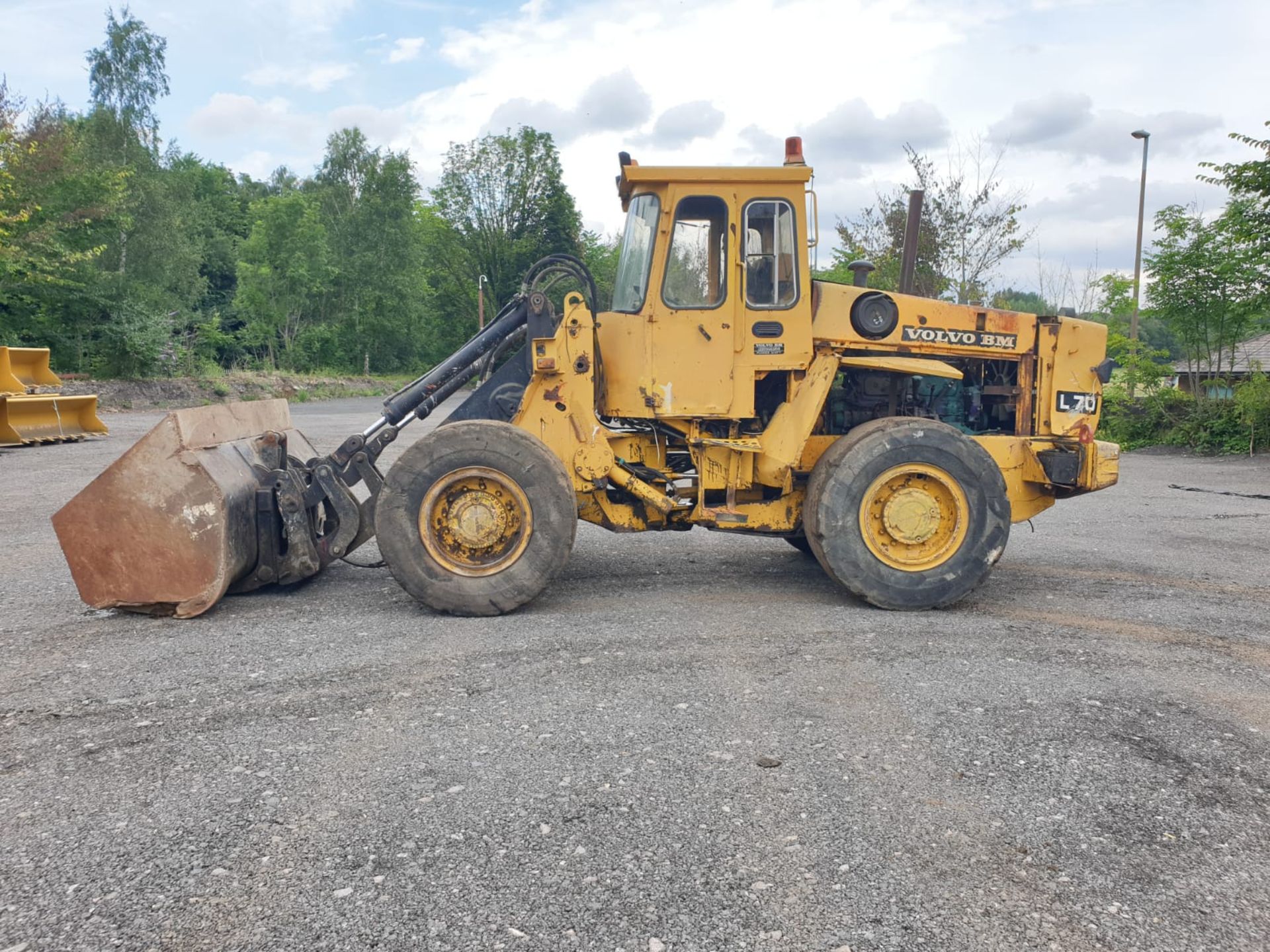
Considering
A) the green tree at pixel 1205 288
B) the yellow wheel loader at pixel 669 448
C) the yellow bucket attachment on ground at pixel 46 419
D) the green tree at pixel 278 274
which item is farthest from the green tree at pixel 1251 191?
the green tree at pixel 278 274

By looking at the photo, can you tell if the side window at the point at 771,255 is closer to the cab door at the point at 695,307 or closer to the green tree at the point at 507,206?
the cab door at the point at 695,307

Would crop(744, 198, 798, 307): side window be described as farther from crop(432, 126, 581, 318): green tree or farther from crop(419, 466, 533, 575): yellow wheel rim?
crop(432, 126, 581, 318): green tree

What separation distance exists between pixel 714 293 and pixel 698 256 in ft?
0.87

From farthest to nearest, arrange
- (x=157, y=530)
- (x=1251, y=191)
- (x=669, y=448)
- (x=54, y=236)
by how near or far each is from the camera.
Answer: (x=54, y=236)
(x=1251, y=191)
(x=669, y=448)
(x=157, y=530)

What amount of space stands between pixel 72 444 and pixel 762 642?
1649 centimetres

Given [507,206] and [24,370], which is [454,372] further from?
[507,206]

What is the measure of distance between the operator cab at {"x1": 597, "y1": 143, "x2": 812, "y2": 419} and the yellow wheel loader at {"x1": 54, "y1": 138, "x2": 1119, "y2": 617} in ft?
0.05

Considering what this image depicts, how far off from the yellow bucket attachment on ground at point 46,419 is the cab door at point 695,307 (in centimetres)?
1520

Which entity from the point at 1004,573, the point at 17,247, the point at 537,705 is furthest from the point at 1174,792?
the point at 17,247

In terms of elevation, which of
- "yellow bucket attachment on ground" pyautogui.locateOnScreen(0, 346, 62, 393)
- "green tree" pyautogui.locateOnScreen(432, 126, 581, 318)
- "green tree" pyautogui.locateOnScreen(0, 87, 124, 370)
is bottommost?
"yellow bucket attachment on ground" pyautogui.locateOnScreen(0, 346, 62, 393)

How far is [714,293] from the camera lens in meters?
5.96

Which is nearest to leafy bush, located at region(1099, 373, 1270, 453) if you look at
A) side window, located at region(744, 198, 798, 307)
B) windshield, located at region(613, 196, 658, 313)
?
side window, located at region(744, 198, 798, 307)

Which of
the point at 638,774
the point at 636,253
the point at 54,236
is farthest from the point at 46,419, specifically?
the point at 638,774

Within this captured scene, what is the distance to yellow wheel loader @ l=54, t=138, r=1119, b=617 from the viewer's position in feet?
18.2
